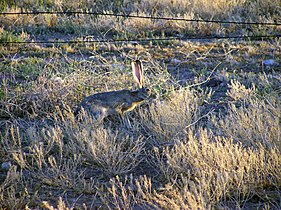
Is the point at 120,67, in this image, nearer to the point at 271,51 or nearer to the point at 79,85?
the point at 79,85

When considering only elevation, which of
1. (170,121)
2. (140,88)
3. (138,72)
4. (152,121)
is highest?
(138,72)

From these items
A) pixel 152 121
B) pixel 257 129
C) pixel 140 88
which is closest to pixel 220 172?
pixel 257 129

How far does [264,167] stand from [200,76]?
381 centimetres

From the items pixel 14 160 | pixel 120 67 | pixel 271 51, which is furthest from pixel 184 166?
pixel 271 51

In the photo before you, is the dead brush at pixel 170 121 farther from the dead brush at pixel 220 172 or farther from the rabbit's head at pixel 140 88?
the dead brush at pixel 220 172

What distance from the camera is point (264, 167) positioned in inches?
195

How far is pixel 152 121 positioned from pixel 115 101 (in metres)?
0.53

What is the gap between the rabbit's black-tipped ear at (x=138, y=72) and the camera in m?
6.65

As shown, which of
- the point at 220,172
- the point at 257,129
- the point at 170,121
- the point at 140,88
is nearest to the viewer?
the point at 220,172

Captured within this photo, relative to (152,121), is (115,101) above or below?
above

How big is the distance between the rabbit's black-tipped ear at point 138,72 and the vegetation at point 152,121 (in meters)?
0.34

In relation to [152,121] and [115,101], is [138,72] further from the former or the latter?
[152,121]

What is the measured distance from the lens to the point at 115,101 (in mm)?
6711

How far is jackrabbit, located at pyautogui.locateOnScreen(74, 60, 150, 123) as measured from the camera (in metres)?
6.54
